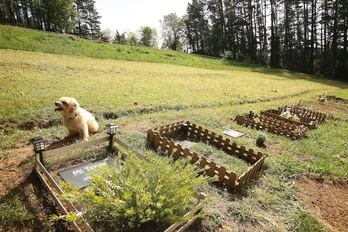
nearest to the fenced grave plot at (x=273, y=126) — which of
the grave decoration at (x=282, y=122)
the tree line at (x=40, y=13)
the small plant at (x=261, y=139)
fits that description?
the grave decoration at (x=282, y=122)

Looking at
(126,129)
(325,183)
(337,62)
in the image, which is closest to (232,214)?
(325,183)

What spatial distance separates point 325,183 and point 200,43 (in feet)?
174

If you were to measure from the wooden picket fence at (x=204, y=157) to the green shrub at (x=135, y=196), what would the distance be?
51 centimetres

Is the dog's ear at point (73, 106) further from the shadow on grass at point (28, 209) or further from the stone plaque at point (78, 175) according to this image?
the shadow on grass at point (28, 209)

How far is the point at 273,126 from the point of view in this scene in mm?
7039

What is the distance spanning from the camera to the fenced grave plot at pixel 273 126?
21.9 ft

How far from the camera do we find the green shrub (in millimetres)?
2145

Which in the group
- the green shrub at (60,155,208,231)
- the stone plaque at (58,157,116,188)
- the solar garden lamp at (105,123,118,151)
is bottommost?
the stone plaque at (58,157,116,188)

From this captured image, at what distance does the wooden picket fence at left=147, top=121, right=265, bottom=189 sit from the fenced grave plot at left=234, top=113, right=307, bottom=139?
2.43 metres

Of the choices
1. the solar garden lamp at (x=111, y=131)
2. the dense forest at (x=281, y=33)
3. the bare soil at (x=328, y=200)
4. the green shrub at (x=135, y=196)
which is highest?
the dense forest at (x=281, y=33)

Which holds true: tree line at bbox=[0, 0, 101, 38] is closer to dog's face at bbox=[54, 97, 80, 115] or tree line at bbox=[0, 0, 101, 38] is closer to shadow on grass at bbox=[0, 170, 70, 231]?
dog's face at bbox=[54, 97, 80, 115]

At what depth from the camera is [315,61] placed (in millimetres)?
33438

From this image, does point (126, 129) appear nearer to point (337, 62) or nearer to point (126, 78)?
point (126, 78)

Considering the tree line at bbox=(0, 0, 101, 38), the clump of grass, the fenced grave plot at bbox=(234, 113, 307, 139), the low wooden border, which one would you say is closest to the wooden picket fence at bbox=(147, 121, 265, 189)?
the low wooden border
